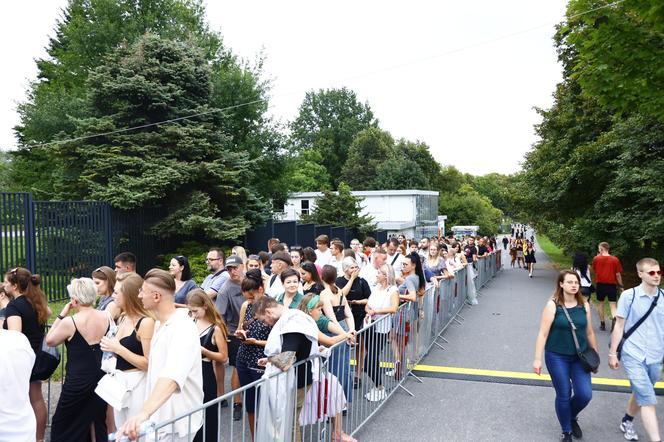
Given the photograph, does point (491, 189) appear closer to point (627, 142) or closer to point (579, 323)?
point (627, 142)

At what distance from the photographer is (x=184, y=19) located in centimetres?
2620

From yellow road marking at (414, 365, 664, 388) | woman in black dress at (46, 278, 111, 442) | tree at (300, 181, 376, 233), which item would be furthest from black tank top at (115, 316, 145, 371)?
tree at (300, 181, 376, 233)

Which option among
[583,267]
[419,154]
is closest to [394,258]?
[583,267]

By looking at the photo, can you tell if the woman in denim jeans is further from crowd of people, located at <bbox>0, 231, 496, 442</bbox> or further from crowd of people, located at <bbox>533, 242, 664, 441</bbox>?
crowd of people, located at <bbox>0, 231, 496, 442</bbox>

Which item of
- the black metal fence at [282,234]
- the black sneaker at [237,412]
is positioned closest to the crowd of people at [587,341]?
the black sneaker at [237,412]

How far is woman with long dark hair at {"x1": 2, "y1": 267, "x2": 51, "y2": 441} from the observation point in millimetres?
4848

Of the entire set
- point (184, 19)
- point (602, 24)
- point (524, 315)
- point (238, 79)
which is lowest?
point (524, 315)

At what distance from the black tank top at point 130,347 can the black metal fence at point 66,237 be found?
8927 mm

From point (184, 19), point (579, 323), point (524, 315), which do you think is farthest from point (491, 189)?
point (579, 323)

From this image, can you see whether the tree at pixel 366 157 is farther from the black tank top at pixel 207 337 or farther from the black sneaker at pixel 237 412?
the black tank top at pixel 207 337

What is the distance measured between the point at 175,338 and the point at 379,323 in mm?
3439

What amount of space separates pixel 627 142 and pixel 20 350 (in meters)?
19.5

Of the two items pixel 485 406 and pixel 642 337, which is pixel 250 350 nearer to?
pixel 485 406

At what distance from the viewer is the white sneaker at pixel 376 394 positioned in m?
6.03
